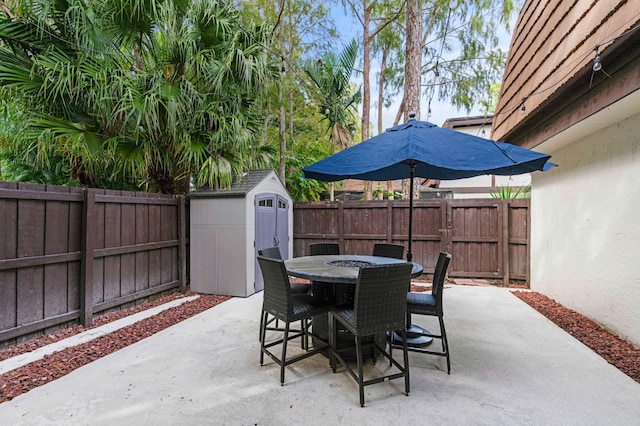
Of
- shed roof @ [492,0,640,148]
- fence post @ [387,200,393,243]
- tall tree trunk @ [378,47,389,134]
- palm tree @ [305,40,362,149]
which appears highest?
tall tree trunk @ [378,47,389,134]

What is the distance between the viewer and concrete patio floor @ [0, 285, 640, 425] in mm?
1938

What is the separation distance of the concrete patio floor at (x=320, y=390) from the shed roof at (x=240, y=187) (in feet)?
7.09

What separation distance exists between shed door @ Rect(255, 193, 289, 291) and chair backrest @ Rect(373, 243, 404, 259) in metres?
1.90

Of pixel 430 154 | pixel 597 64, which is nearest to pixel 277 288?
pixel 430 154

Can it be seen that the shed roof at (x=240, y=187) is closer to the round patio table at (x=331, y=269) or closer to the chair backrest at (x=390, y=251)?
the round patio table at (x=331, y=269)

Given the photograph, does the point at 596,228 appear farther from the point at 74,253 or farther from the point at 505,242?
the point at 74,253

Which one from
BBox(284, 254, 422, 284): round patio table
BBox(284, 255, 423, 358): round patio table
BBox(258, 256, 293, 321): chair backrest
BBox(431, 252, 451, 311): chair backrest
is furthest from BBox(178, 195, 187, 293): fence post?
BBox(431, 252, 451, 311): chair backrest

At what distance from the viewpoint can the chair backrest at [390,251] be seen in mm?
3932

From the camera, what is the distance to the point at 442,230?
5.86m

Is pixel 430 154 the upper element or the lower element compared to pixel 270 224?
upper

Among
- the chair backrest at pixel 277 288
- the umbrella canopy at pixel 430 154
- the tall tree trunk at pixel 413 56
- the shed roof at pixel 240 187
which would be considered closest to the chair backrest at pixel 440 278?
the umbrella canopy at pixel 430 154

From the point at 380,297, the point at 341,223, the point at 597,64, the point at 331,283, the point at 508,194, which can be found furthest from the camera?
the point at 341,223

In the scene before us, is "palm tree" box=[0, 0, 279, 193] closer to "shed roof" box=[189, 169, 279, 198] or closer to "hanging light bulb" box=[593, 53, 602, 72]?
"shed roof" box=[189, 169, 279, 198]

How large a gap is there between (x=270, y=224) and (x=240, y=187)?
0.91 meters
